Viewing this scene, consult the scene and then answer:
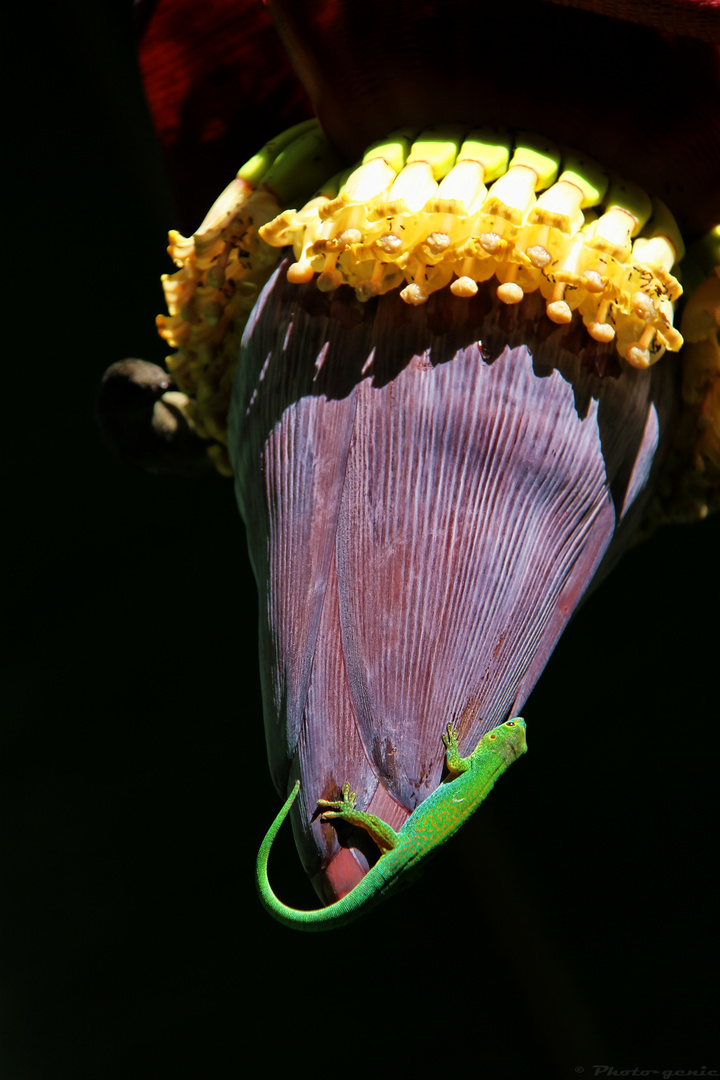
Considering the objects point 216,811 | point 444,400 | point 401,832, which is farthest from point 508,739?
point 216,811

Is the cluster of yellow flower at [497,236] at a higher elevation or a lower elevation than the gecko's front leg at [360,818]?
higher

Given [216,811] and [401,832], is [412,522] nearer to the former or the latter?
[401,832]

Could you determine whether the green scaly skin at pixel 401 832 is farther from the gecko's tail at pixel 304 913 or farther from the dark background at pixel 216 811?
the dark background at pixel 216 811

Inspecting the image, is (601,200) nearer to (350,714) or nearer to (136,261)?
(350,714)

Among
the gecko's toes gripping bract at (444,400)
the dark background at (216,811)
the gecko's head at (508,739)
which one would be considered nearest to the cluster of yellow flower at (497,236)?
the gecko's toes gripping bract at (444,400)

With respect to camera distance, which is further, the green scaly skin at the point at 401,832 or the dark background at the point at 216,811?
the dark background at the point at 216,811

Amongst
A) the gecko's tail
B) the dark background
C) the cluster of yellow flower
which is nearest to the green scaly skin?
the gecko's tail

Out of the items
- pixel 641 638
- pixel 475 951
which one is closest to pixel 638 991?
pixel 475 951
